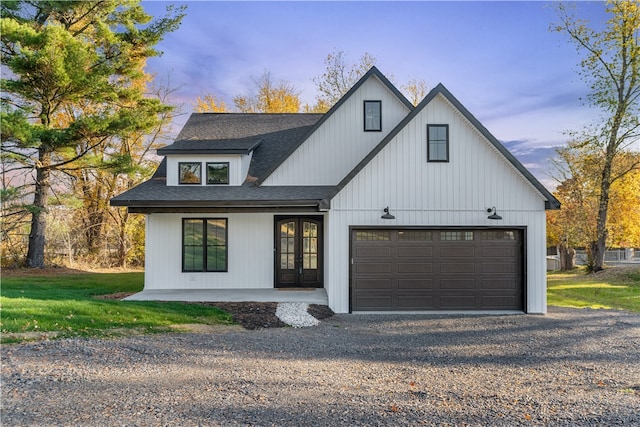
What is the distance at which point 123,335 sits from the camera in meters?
7.21

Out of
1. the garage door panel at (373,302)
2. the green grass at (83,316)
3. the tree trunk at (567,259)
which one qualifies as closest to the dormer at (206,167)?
the green grass at (83,316)

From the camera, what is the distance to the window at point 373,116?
13.2 meters

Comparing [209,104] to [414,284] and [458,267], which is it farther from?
[458,267]

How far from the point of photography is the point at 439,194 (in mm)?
10258

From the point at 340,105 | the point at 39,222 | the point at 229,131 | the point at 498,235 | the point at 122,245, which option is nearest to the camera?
the point at 498,235

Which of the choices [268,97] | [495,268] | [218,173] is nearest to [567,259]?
[495,268]

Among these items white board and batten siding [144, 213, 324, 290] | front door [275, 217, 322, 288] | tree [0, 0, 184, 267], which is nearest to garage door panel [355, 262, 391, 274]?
front door [275, 217, 322, 288]

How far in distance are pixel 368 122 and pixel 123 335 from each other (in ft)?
31.6

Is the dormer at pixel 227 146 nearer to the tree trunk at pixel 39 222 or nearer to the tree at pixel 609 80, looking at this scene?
the tree trunk at pixel 39 222

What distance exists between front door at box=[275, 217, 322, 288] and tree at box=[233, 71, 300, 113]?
15.8 m

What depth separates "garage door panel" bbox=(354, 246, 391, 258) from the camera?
33.6 ft

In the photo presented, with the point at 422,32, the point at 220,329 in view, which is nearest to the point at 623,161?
the point at 422,32

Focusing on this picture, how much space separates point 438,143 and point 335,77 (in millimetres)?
18967

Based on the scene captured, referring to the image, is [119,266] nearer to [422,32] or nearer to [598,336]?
[422,32]
